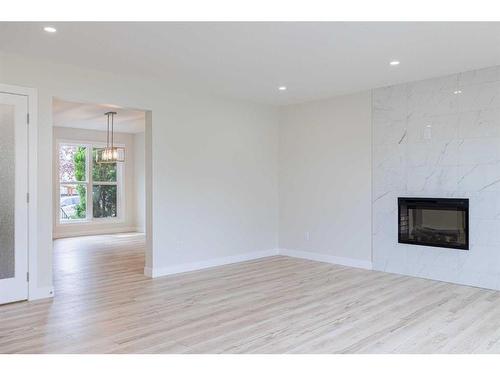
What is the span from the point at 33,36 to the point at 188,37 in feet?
4.52

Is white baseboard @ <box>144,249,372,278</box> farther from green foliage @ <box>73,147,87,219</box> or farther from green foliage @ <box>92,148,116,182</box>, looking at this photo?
green foliage @ <box>92,148,116,182</box>

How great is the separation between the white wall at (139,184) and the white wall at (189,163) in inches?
189

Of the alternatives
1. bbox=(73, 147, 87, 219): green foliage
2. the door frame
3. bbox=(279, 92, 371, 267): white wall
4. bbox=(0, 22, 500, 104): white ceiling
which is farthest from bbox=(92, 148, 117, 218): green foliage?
the door frame

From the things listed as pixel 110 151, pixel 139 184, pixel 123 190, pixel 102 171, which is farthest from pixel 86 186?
pixel 110 151

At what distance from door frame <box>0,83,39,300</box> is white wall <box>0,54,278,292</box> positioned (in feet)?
0.16

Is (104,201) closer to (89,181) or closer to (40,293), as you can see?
(89,181)

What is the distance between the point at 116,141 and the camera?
10.2m

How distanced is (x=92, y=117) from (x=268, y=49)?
217 inches

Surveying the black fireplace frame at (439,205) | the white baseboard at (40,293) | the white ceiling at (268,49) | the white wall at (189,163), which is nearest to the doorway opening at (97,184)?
the white wall at (189,163)

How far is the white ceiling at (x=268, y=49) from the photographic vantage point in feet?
11.1
